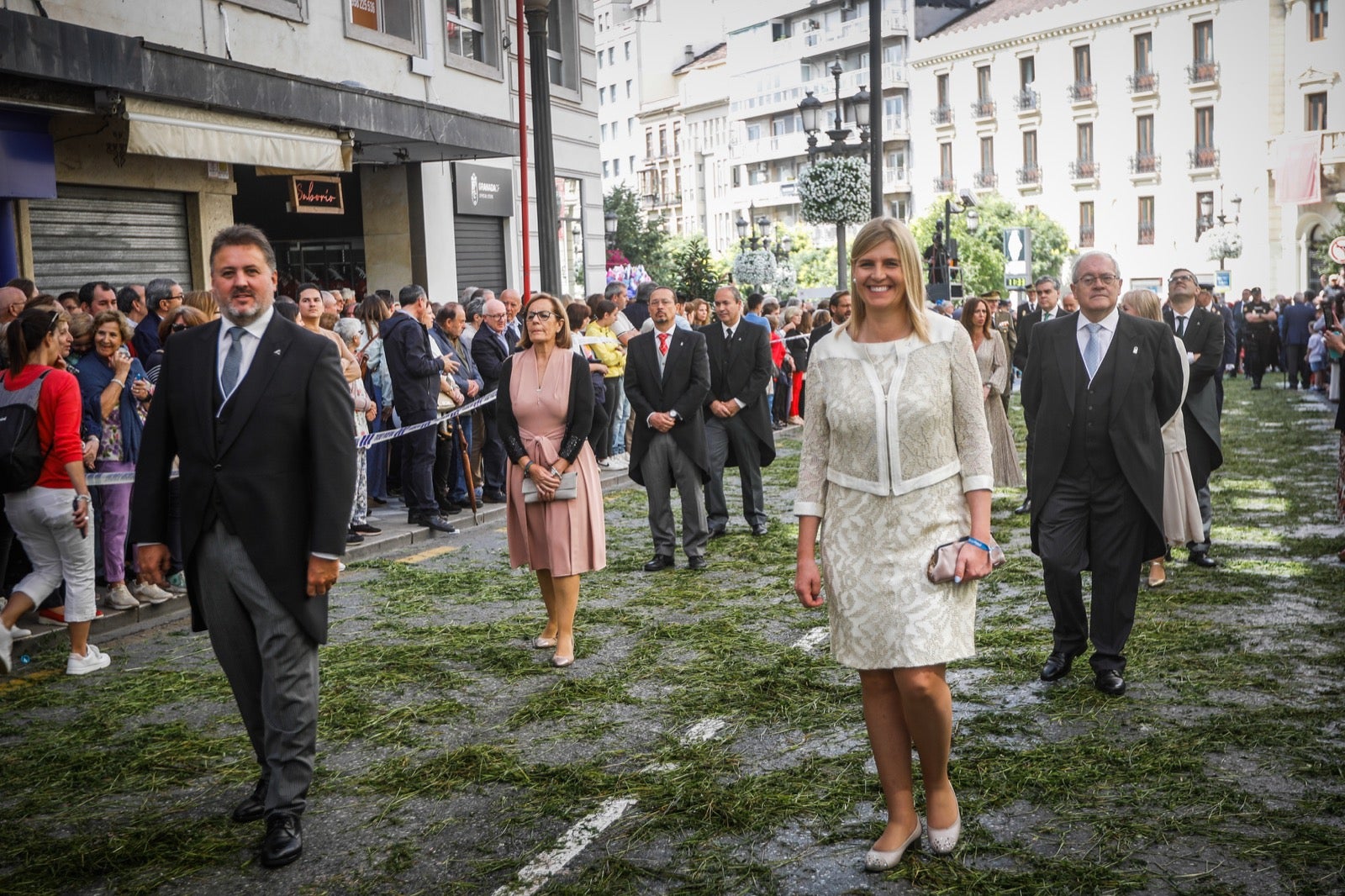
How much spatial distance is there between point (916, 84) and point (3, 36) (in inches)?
2719

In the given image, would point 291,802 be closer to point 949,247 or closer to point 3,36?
point 3,36

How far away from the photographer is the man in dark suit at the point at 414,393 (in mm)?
12078

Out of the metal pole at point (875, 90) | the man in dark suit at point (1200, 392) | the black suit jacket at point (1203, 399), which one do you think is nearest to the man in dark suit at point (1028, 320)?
the man in dark suit at point (1200, 392)

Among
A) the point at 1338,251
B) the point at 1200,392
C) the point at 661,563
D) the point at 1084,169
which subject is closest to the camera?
the point at 1200,392

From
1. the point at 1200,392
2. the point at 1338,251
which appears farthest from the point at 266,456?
the point at 1338,251

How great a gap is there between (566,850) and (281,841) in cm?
98

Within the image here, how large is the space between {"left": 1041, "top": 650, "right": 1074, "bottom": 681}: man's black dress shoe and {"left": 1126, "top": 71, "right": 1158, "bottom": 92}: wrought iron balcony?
6137 centimetres

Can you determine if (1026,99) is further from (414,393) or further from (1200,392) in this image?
(1200,392)

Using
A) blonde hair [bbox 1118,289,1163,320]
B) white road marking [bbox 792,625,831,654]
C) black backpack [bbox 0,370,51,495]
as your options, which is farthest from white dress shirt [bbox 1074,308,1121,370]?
black backpack [bbox 0,370,51,495]

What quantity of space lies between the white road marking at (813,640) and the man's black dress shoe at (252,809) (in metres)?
3.16

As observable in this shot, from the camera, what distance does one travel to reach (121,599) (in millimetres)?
8562

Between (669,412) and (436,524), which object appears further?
(436,524)

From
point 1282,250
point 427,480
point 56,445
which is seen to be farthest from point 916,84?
point 56,445

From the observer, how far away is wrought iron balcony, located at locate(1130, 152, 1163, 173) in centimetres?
6300
